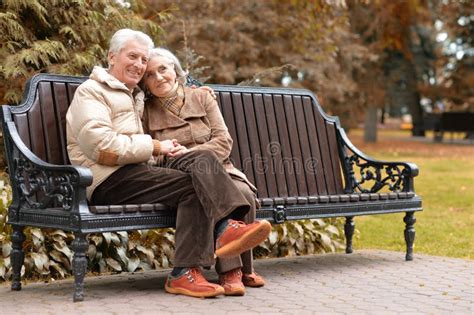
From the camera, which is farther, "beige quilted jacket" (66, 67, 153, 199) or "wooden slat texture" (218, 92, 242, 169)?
"wooden slat texture" (218, 92, 242, 169)

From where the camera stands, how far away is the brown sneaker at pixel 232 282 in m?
5.68

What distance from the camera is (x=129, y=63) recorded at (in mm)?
5918

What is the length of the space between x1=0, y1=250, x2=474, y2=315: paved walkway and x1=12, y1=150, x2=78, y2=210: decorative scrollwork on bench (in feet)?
1.90

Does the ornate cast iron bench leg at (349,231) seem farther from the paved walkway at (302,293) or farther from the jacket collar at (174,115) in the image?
the jacket collar at (174,115)

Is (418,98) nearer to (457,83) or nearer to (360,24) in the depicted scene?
(457,83)

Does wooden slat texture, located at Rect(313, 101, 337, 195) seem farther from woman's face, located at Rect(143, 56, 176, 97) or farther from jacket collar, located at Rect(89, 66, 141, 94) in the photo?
jacket collar, located at Rect(89, 66, 141, 94)

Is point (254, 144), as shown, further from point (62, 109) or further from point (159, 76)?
point (62, 109)

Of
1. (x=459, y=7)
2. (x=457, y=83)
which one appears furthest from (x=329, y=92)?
(x=457, y=83)

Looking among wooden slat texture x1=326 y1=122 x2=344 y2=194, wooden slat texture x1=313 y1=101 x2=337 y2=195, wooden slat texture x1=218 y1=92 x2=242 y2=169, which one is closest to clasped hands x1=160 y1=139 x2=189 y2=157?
wooden slat texture x1=218 y1=92 x2=242 y2=169

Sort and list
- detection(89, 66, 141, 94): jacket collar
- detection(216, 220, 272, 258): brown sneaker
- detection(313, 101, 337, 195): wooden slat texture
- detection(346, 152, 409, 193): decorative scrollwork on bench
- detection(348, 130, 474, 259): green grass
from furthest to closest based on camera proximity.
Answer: detection(348, 130, 474, 259): green grass, detection(313, 101, 337, 195): wooden slat texture, detection(346, 152, 409, 193): decorative scrollwork on bench, detection(89, 66, 141, 94): jacket collar, detection(216, 220, 272, 258): brown sneaker

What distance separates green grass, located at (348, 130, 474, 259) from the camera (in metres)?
8.95

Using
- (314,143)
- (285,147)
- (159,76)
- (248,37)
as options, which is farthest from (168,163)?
(248,37)

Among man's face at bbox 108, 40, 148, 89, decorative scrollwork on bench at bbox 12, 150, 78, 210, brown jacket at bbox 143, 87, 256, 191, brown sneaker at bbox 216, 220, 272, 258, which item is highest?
man's face at bbox 108, 40, 148, 89

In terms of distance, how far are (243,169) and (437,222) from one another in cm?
431
